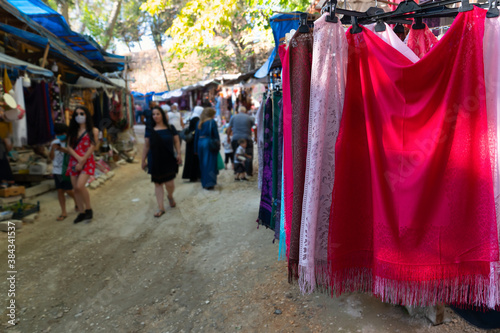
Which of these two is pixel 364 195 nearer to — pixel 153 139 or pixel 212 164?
pixel 153 139

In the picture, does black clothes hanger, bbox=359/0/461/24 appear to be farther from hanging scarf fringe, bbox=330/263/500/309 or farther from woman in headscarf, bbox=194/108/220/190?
woman in headscarf, bbox=194/108/220/190

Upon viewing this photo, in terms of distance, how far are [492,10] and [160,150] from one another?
4.40m

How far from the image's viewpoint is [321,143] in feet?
6.19

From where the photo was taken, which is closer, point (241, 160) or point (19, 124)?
point (19, 124)

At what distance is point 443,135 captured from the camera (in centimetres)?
178

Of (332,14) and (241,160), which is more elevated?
(332,14)

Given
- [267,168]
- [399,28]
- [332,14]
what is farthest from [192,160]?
[332,14]

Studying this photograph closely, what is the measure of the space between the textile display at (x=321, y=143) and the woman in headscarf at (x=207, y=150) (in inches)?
196

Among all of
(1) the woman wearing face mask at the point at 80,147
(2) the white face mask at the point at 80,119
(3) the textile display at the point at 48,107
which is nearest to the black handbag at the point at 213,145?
(1) the woman wearing face mask at the point at 80,147

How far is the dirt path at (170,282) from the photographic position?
8.43 feet

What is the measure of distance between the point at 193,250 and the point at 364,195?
2728mm

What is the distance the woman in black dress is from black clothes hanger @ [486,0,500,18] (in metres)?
4.33

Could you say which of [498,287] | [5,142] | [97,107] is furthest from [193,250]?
[97,107]

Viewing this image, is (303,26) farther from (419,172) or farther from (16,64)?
(16,64)
